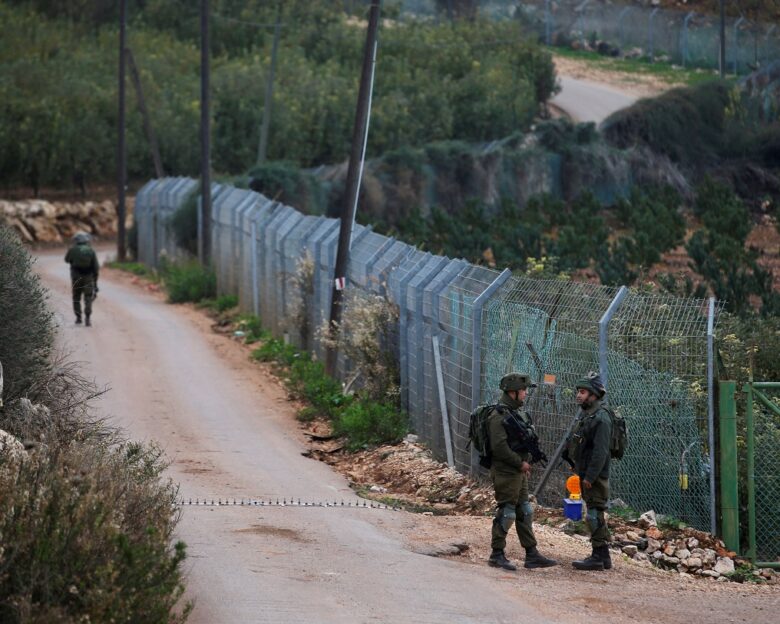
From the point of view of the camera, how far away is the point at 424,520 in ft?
40.0

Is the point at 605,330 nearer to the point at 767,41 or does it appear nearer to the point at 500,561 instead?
the point at 500,561

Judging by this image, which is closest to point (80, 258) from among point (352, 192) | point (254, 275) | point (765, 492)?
point (254, 275)

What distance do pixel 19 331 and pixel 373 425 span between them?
5.44 meters

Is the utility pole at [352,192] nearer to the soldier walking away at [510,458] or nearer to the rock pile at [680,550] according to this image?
the rock pile at [680,550]

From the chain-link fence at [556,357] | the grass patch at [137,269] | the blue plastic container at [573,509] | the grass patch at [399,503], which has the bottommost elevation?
the grass patch at [137,269]

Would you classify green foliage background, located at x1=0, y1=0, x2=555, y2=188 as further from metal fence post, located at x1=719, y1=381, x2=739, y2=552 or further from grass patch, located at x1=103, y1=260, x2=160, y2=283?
metal fence post, located at x1=719, y1=381, x2=739, y2=552

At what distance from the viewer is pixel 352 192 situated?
19266mm

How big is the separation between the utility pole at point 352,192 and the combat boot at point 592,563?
333 inches

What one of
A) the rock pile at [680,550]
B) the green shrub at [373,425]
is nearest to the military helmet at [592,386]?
the rock pile at [680,550]

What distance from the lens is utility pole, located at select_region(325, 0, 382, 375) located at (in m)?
19.0

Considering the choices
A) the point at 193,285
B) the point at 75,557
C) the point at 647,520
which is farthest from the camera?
the point at 193,285

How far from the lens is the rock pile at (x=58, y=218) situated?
4650 cm

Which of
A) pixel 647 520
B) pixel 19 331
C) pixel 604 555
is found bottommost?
pixel 647 520

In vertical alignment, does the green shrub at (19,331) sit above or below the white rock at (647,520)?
above
